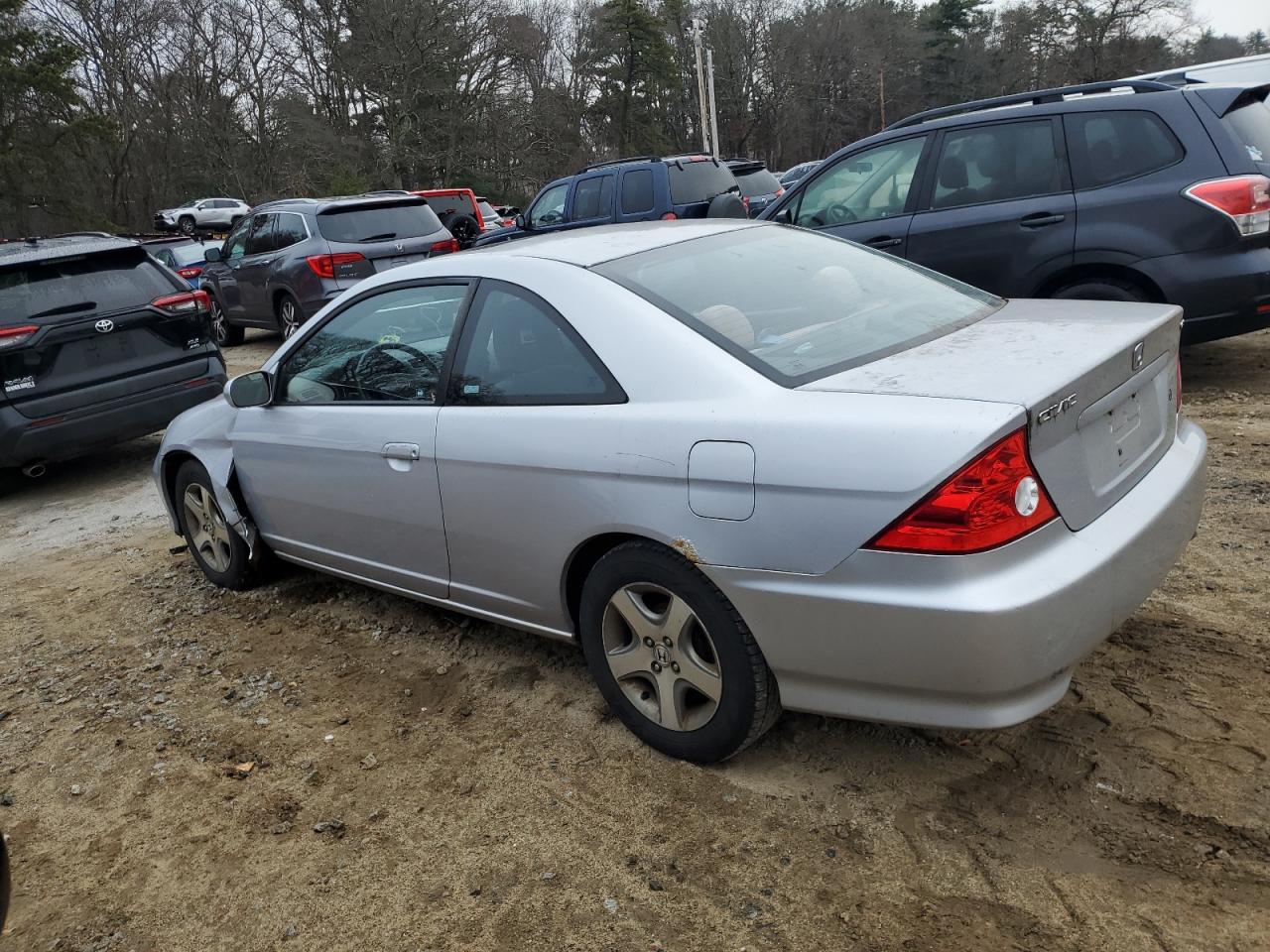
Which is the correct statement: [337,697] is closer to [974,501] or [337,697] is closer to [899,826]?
[899,826]

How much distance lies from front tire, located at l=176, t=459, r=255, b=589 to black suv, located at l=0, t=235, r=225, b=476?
93.3 inches

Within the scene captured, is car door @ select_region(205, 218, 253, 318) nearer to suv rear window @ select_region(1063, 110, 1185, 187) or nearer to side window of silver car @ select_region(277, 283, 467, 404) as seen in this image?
side window of silver car @ select_region(277, 283, 467, 404)

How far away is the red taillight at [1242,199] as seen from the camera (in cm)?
550

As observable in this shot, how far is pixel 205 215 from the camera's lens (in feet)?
124

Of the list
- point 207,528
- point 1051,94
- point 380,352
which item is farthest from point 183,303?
point 1051,94

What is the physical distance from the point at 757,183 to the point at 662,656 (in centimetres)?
1472

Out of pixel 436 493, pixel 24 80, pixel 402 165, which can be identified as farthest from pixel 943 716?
pixel 402 165

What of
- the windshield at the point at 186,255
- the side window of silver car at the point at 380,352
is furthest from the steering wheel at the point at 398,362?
the windshield at the point at 186,255

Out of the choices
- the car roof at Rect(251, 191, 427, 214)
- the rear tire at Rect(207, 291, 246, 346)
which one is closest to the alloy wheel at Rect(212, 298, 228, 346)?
the rear tire at Rect(207, 291, 246, 346)

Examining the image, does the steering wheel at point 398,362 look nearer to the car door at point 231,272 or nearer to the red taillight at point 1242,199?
the red taillight at point 1242,199

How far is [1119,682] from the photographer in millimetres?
3133

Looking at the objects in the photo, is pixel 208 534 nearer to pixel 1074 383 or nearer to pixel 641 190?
pixel 1074 383

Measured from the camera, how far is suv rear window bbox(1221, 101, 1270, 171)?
18.6 feet

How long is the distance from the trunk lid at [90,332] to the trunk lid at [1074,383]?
603 cm
